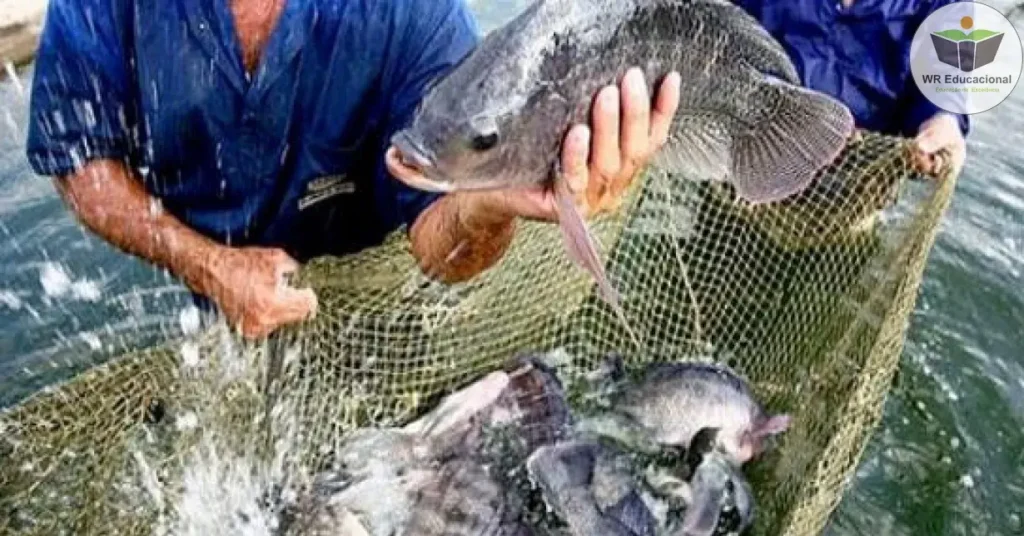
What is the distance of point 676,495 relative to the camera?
336 centimetres

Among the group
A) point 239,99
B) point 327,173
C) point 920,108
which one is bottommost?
point 920,108

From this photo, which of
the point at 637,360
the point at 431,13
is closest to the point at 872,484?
the point at 637,360

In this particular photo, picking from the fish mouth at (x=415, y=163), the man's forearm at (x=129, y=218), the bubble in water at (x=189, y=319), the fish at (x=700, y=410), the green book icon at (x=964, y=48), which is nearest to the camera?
the fish mouth at (x=415, y=163)

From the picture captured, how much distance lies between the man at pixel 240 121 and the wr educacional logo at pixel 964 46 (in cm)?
198

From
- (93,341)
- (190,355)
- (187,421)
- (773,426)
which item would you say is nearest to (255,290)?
(190,355)

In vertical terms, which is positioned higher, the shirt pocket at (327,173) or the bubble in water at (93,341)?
the shirt pocket at (327,173)

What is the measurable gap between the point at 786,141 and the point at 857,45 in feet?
5.83

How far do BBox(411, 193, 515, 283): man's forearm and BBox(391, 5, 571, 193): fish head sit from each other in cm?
44

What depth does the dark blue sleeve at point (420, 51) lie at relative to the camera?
124 inches

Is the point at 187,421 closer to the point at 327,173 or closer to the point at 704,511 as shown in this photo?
the point at 327,173

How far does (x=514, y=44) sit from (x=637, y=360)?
1.76m

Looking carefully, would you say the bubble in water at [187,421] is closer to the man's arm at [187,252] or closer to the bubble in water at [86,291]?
the man's arm at [187,252]

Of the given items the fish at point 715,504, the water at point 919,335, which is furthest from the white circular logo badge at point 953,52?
the fish at point 715,504

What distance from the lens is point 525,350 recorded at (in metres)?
3.69
